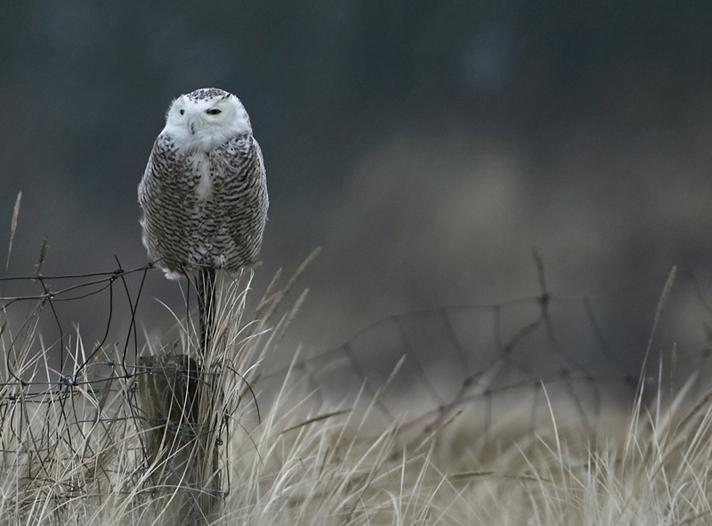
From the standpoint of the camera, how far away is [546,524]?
9.66 ft

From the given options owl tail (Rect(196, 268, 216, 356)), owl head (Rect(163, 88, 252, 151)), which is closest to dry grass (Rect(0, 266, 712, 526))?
owl tail (Rect(196, 268, 216, 356))

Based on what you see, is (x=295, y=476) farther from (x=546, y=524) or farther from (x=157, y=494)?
(x=546, y=524)

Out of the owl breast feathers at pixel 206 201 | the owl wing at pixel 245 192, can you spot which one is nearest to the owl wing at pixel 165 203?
the owl breast feathers at pixel 206 201

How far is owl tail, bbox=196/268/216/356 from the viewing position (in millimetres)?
2902

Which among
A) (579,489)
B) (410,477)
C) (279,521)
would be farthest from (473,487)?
(279,521)

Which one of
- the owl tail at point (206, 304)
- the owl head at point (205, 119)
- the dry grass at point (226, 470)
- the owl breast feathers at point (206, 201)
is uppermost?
the owl head at point (205, 119)

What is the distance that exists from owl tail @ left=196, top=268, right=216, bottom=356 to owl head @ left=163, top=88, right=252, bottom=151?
434 mm

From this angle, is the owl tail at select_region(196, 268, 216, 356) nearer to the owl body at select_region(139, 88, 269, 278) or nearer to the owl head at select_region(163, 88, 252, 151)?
the owl body at select_region(139, 88, 269, 278)

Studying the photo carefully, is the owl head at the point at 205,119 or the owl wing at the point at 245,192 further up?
the owl head at the point at 205,119

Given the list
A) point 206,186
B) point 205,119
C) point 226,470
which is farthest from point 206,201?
point 226,470

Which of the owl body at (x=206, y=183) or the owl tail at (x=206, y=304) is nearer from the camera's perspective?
the owl body at (x=206, y=183)

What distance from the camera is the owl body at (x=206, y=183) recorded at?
2762mm

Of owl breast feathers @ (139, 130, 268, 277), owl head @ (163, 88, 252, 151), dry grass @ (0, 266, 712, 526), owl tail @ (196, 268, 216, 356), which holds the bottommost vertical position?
dry grass @ (0, 266, 712, 526)

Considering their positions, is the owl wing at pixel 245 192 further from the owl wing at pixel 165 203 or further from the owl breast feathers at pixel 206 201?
the owl wing at pixel 165 203
